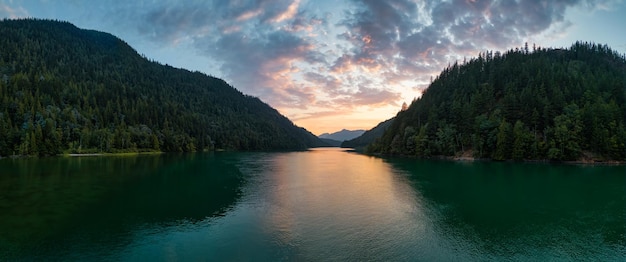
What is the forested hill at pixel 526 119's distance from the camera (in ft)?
346

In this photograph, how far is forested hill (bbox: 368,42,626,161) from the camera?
10531cm

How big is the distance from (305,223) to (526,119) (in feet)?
408

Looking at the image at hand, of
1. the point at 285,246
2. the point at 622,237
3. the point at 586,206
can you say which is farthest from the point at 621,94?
the point at 285,246

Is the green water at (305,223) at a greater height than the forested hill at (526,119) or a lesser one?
lesser

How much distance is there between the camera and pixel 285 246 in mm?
23656

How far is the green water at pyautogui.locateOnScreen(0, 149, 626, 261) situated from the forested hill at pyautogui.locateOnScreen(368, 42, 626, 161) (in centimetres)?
6493

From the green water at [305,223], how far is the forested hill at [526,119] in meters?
64.9

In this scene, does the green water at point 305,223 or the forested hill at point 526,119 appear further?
the forested hill at point 526,119

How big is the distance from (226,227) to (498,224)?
25.6 m

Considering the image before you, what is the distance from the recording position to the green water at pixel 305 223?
22.3 meters

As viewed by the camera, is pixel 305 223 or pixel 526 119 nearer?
pixel 305 223

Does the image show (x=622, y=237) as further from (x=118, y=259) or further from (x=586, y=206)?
(x=118, y=259)

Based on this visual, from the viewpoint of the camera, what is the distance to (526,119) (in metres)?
122

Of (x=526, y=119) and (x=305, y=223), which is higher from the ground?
(x=526, y=119)
